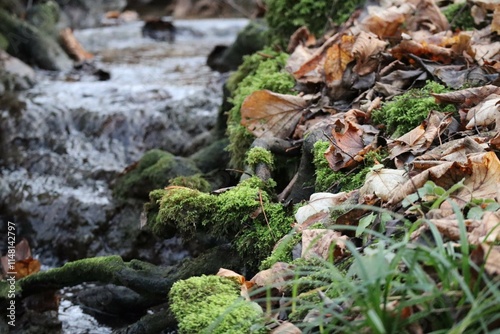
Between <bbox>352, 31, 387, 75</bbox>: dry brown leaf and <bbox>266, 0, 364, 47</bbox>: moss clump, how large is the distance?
4.26 ft

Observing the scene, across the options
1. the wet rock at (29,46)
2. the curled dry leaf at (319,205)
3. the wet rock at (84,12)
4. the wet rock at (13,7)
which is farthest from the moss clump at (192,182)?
the wet rock at (84,12)

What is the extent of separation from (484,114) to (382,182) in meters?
0.65

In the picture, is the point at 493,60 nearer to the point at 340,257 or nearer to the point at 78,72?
the point at 340,257

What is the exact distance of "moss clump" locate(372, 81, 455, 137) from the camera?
2.79m

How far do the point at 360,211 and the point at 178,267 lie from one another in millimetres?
1118

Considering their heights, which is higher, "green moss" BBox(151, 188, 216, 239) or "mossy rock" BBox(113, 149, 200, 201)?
"green moss" BBox(151, 188, 216, 239)

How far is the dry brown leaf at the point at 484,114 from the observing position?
2530 millimetres

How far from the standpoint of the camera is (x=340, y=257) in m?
2.08

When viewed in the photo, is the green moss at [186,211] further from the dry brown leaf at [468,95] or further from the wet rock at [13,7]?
the wet rock at [13,7]

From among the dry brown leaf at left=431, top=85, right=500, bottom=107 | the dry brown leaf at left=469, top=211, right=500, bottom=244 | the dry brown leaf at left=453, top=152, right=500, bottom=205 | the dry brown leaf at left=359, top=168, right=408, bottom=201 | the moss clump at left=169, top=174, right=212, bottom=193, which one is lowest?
the moss clump at left=169, top=174, right=212, bottom=193

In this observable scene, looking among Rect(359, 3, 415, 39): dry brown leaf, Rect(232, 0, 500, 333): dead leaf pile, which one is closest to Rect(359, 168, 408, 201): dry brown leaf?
Rect(232, 0, 500, 333): dead leaf pile

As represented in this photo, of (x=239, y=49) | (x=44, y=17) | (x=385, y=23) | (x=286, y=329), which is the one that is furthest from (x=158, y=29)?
(x=286, y=329)

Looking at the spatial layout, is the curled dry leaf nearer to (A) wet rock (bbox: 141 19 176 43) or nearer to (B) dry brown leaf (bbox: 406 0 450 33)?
(B) dry brown leaf (bbox: 406 0 450 33)

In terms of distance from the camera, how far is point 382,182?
7.47 feet
